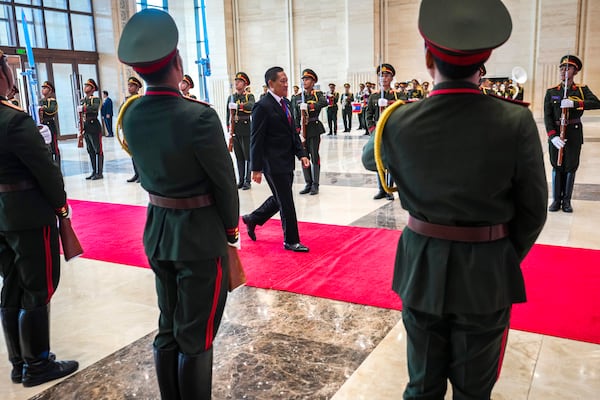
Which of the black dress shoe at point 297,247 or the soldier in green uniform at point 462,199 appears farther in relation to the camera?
the black dress shoe at point 297,247

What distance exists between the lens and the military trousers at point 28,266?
2.62 m

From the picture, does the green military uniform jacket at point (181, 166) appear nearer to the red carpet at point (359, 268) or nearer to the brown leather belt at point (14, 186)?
the brown leather belt at point (14, 186)

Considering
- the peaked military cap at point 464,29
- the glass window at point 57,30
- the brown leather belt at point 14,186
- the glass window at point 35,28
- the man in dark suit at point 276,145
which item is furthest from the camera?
the glass window at point 57,30

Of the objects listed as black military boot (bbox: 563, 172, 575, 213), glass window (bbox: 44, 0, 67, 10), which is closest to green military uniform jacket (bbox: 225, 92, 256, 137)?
black military boot (bbox: 563, 172, 575, 213)

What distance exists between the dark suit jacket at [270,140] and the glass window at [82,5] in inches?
665

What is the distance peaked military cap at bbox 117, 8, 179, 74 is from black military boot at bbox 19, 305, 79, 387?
4.62 ft

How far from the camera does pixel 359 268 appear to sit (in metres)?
4.31

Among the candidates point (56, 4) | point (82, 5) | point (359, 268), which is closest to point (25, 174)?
point (359, 268)

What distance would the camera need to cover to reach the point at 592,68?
59.7ft

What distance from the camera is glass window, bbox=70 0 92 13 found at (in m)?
18.8

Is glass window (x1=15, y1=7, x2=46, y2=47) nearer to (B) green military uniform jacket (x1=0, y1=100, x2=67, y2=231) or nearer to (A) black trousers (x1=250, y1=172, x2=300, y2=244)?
(A) black trousers (x1=250, y1=172, x2=300, y2=244)

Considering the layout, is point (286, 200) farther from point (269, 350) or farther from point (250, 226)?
point (269, 350)

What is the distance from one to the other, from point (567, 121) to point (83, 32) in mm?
17594

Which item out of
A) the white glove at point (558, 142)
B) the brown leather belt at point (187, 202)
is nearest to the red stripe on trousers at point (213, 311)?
the brown leather belt at point (187, 202)
